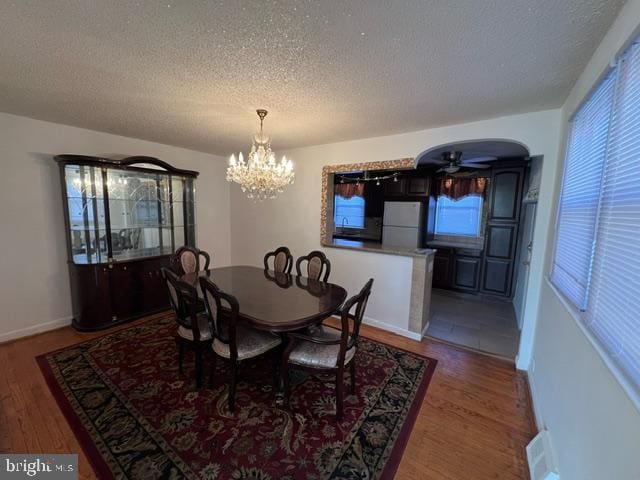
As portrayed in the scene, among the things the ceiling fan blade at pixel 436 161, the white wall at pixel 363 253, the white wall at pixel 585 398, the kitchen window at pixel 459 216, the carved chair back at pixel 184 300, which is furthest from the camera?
the kitchen window at pixel 459 216

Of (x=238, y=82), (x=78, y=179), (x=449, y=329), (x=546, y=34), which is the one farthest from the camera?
(x=449, y=329)

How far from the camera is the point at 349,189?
6117 millimetres

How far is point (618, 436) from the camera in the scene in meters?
0.88

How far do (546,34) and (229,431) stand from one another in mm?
2931

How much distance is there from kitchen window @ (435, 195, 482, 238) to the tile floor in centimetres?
127

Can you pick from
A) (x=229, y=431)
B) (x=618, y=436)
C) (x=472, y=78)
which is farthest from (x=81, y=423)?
(x=472, y=78)

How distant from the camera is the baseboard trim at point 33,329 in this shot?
2816 mm

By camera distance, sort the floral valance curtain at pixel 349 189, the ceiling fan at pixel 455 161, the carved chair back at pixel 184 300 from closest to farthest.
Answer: the carved chair back at pixel 184 300 < the ceiling fan at pixel 455 161 < the floral valance curtain at pixel 349 189

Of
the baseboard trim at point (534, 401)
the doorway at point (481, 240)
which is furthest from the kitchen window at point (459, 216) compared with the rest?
the baseboard trim at point (534, 401)

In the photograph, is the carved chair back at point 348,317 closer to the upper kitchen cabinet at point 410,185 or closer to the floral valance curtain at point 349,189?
the upper kitchen cabinet at point 410,185

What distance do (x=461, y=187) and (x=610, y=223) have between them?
4156 millimetres

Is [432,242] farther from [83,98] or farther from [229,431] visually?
[83,98]

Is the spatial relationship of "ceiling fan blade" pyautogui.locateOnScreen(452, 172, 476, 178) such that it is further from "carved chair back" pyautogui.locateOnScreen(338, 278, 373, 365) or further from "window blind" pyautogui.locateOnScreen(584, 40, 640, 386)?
"carved chair back" pyautogui.locateOnScreen(338, 278, 373, 365)

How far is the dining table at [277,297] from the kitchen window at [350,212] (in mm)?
3522
